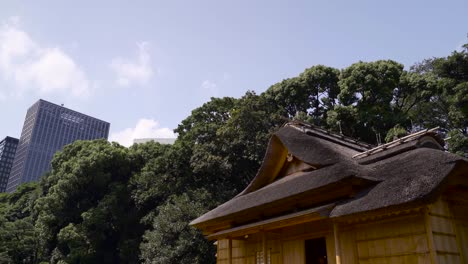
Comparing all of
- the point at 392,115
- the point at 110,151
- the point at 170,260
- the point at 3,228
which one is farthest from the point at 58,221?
the point at 392,115

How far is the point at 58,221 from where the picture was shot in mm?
28672

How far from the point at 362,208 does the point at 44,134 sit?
75.5 meters

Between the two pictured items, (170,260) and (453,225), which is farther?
(170,260)

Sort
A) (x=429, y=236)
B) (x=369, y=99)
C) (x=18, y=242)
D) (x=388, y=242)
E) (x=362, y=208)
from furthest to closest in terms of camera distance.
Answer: (x=18, y=242), (x=369, y=99), (x=388, y=242), (x=362, y=208), (x=429, y=236)

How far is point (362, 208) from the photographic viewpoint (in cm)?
641

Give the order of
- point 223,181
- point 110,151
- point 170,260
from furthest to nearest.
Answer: point 110,151 → point 223,181 → point 170,260

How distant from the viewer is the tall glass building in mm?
69062

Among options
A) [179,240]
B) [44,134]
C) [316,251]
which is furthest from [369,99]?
[44,134]

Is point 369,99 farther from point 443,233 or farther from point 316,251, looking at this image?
point 443,233

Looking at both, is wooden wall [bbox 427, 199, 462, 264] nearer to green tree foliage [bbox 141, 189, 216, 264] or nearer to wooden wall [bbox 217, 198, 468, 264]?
wooden wall [bbox 217, 198, 468, 264]

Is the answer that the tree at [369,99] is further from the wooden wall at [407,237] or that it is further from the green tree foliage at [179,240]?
the wooden wall at [407,237]

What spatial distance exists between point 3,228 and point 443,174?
30789 mm

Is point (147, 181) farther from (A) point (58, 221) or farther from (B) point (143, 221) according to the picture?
(A) point (58, 221)

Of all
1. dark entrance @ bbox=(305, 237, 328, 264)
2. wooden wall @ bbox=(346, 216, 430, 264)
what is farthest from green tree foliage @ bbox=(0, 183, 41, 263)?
wooden wall @ bbox=(346, 216, 430, 264)
